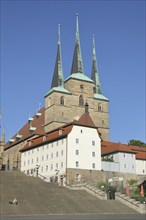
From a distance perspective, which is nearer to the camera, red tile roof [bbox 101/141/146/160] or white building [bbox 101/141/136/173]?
white building [bbox 101/141/136/173]

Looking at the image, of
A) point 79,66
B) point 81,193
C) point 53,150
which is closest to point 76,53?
point 79,66

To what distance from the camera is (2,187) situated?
41.8m

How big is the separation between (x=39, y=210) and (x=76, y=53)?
62272mm

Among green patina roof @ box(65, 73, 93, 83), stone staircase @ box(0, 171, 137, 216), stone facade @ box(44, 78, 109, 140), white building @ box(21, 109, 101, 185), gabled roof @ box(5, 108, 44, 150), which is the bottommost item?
stone staircase @ box(0, 171, 137, 216)

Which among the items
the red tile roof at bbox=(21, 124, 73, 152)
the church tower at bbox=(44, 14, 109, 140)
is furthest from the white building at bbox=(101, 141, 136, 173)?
the church tower at bbox=(44, 14, 109, 140)

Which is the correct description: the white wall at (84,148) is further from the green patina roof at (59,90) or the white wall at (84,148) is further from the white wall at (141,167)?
the green patina roof at (59,90)

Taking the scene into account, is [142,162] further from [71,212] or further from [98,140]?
[71,212]

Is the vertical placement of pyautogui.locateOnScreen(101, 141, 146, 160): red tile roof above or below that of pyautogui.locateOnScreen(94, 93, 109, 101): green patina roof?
below

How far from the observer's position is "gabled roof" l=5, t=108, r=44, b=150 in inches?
3266

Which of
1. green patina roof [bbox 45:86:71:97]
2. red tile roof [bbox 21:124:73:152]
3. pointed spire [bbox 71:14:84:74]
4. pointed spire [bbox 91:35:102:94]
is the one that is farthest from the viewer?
pointed spire [bbox 91:35:102:94]

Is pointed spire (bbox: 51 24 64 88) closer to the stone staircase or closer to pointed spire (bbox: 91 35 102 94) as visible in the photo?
pointed spire (bbox: 91 35 102 94)

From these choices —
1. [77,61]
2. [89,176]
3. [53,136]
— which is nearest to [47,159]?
[53,136]

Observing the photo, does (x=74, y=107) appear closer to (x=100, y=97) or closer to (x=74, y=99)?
(x=74, y=99)

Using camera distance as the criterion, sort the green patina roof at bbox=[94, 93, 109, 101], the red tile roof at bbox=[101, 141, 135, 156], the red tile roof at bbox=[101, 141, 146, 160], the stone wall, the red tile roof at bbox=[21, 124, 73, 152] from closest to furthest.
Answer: the stone wall
the red tile roof at bbox=[21, 124, 73, 152]
the red tile roof at bbox=[101, 141, 135, 156]
the red tile roof at bbox=[101, 141, 146, 160]
the green patina roof at bbox=[94, 93, 109, 101]
